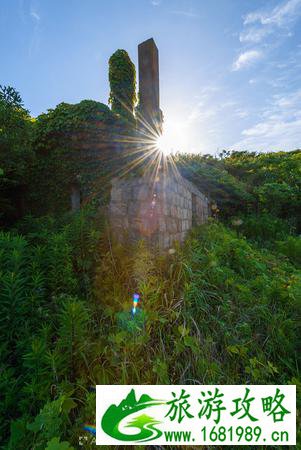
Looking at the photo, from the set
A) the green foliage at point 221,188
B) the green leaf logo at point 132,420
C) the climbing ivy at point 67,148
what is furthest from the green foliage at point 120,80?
the green leaf logo at point 132,420

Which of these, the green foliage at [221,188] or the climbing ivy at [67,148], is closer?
the climbing ivy at [67,148]

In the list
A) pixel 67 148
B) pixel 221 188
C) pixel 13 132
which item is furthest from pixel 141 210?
pixel 221 188

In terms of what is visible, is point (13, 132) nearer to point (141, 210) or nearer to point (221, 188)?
point (141, 210)

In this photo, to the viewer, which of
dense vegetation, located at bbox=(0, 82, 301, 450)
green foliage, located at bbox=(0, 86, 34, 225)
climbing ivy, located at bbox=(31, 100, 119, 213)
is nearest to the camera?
dense vegetation, located at bbox=(0, 82, 301, 450)

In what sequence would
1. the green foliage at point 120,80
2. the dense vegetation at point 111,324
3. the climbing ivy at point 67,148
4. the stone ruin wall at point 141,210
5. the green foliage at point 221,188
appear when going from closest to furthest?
the dense vegetation at point 111,324 → the stone ruin wall at point 141,210 → the climbing ivy at point 67,148 → the green foliage at point 221,188 → the green foliage at point 120,80

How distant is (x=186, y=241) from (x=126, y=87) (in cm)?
712

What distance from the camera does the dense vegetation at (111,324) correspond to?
51.7 inches

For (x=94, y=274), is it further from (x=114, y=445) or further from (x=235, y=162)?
(x=235, y=162)

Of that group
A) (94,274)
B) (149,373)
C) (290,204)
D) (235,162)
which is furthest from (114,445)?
(235,162)

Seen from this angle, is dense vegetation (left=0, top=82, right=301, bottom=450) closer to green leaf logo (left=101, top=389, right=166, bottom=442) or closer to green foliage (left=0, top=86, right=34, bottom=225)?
green leaf logo (left=101, top=389, right=166, bottom=442)

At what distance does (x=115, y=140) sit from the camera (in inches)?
247

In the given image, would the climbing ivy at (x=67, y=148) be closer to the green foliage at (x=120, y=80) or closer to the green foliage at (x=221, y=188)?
the green foliage at (x=120, y=80)

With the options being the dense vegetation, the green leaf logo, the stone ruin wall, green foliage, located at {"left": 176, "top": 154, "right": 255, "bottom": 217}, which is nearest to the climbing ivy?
green foliage, located at {"left": 176, "top": 154, "right": 255, "bottom": 217}

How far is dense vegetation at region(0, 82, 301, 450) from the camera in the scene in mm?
1312
